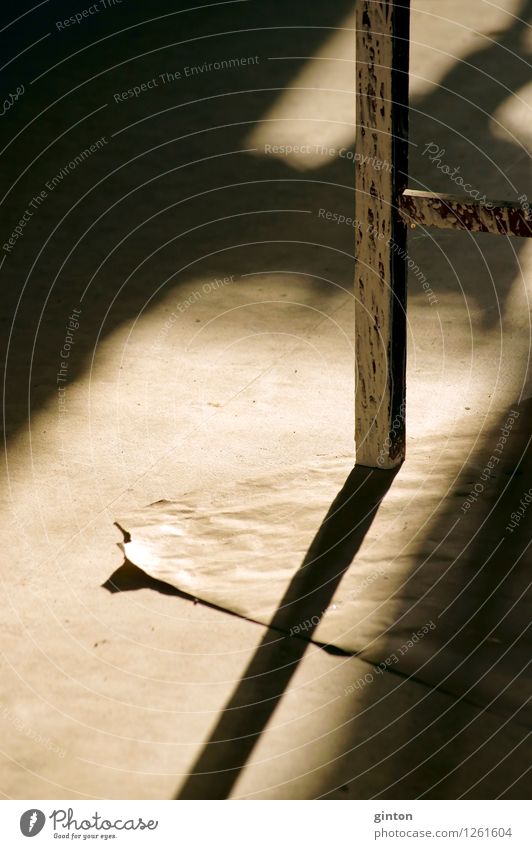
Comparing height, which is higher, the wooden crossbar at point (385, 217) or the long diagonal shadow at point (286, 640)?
the wooden crossbar at point (385, 217)

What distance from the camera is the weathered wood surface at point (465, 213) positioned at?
228 cm

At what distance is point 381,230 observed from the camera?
2.44m

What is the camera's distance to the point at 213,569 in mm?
2396

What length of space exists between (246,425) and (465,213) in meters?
0.82

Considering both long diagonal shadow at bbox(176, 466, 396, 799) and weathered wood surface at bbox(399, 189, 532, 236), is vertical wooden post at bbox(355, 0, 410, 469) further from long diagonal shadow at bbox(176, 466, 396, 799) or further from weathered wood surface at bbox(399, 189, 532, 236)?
long diagonal shadow at bbox(176, 466, 396, 799)

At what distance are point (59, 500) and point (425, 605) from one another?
0.88 meters

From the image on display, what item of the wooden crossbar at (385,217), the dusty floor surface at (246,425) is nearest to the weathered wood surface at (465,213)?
the wooden crossbar at (385,217)

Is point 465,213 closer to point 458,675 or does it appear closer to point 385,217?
point 385,217

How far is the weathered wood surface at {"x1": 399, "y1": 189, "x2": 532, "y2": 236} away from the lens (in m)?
2.28

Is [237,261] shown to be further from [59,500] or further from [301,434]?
[59,500]

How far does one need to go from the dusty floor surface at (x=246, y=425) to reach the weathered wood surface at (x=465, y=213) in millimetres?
582

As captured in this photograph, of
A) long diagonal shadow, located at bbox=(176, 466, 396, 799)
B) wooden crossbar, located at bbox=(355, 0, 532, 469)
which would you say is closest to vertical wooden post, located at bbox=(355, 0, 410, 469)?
wooden crossbar, located at bbox=(355, 0, 532, 469)

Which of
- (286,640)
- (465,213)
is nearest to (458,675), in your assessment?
(286,640)

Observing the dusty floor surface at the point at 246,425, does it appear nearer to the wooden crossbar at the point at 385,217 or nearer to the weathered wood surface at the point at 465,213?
the wooden crossbar at the point at 385,217
